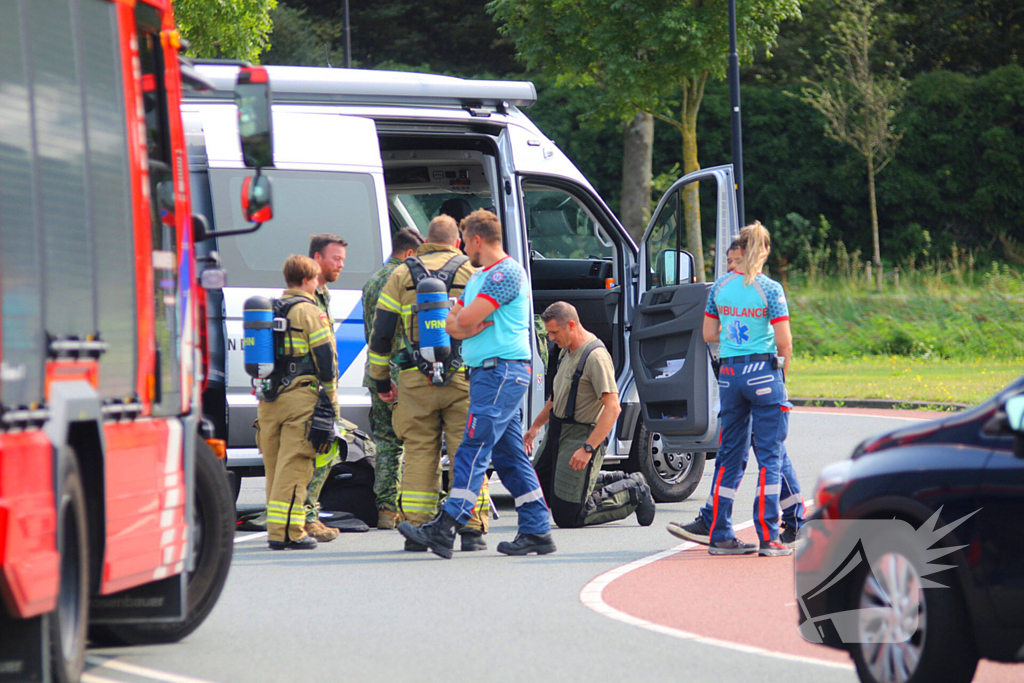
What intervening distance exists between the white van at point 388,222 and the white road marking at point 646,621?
1531 millimetres

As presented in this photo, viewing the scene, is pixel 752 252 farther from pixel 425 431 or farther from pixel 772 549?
pixel 425 431

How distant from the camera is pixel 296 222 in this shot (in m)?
9.77

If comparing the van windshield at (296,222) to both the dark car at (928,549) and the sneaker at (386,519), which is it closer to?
the sneaker at (386,519)

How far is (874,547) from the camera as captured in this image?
5.08 meters

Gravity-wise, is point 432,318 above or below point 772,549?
above

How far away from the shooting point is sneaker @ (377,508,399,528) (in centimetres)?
983

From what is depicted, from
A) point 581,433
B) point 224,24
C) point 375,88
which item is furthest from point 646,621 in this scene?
point 224,24

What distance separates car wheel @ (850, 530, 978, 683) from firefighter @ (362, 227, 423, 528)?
4.47m

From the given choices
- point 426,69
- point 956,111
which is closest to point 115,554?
point 956,111

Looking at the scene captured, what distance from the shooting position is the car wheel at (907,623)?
4.81 metres

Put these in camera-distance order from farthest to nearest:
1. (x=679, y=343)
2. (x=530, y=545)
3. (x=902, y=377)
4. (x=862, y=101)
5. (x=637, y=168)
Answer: (x=862, y=101)
(x=637, y=168)
(x=902, y=377)
(x=679, y=343)
(x=530, y=545)

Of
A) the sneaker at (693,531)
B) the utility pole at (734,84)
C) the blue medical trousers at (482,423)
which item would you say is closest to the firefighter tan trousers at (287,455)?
the blue medical trousers at (482,423)

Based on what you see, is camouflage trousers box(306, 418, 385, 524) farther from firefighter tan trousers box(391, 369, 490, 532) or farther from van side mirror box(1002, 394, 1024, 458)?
van side mirror box(1002, 394, 1024, 458)

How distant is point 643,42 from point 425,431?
652 inches
